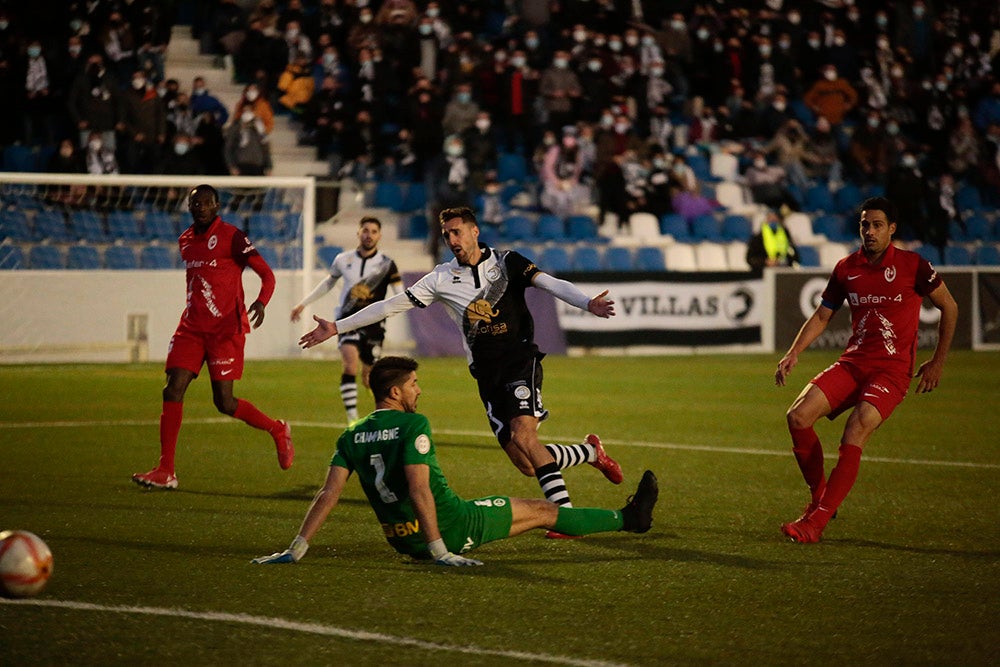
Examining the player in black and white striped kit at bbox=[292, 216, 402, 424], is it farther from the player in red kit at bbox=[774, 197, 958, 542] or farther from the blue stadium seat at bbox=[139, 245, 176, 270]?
the blue stadium seat at bbox=[139, 245, 176, 270]

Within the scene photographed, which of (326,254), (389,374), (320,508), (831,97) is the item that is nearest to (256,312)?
(389,374)

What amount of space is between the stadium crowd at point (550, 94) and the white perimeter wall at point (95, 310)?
1954mm

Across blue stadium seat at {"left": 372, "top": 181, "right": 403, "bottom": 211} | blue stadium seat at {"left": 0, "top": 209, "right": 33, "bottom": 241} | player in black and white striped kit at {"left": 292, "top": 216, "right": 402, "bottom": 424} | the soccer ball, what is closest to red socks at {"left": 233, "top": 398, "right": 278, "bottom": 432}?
player in black and white striped kit at {"left": 292, "top": 216, "right": 402, "bottom": 424}

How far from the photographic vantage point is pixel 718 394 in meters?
17.4

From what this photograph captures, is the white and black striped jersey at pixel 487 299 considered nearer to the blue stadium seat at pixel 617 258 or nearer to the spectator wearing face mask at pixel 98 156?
the spectator wearing face mask at pixel 98 156

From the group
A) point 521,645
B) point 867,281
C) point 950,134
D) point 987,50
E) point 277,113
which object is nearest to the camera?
point 521,645

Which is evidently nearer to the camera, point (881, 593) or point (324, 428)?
point (881, 593)

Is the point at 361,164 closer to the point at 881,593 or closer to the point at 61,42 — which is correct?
the point at 61,42

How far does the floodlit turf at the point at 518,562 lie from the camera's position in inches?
225

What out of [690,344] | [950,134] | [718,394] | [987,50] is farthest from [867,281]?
[987,50]

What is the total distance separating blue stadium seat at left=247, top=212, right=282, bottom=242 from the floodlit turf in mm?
7481

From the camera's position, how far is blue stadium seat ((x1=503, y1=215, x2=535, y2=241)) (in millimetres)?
24766

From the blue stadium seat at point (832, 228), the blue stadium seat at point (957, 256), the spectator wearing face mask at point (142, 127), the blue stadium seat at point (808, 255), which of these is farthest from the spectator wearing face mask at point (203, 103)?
the blue stadium seat at point (957, 256)

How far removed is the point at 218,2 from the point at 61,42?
385 centimetres
